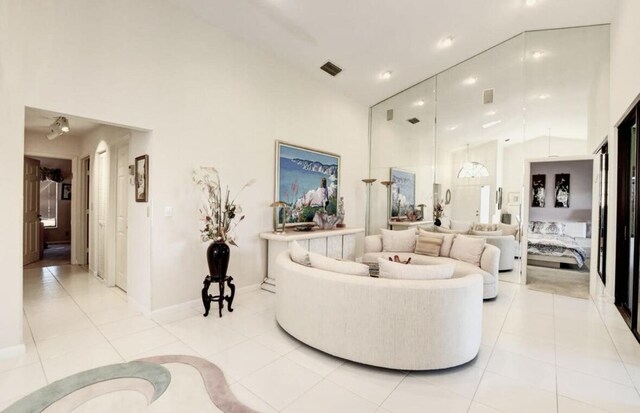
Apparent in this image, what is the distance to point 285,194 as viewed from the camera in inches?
198

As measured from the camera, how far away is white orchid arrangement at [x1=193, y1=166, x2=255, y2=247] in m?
3.60

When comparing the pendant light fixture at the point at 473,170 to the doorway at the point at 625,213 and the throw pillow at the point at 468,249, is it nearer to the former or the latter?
the throw pillow at the point at 468,249

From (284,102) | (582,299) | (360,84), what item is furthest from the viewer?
(360,84)

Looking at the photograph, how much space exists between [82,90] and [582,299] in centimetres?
660

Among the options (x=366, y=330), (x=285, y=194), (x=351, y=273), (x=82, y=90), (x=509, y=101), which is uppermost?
(x=509, y=101)

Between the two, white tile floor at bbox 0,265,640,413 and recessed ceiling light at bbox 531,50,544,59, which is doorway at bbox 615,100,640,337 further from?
recessed ceiling light at bbox 531,50,544,59

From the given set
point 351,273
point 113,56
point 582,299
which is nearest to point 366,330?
point 351,273

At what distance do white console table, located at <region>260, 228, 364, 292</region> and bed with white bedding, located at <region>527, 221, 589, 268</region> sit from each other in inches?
148

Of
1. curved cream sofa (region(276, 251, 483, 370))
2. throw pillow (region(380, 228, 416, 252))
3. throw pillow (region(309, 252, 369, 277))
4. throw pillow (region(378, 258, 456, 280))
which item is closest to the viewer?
curved cream sofa (region(276, 251, 483, 370))

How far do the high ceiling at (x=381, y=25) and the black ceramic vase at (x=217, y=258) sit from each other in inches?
113

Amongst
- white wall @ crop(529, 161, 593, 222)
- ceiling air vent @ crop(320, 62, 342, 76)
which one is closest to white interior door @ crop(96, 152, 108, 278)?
ceiling air vent @ crop(320, 62, 342, 76)

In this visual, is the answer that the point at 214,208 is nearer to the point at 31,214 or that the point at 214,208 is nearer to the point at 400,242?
the point at 400,242

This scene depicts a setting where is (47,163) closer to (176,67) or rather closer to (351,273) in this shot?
(176,67)

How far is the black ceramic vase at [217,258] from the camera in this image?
350 centimetres
